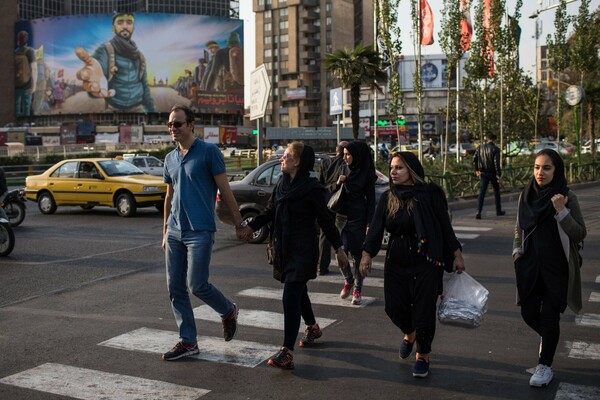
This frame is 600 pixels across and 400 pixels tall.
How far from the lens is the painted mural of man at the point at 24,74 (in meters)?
125

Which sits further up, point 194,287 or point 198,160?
point 198,160

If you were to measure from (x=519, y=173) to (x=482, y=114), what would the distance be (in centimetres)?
458

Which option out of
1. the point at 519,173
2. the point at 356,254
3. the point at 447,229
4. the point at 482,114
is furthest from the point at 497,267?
the point at 482,114

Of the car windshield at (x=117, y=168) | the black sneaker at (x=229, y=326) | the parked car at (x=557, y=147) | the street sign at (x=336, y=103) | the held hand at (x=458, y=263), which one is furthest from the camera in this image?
the parked car at (x=557, y=147)

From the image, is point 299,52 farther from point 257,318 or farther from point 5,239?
point 257,318

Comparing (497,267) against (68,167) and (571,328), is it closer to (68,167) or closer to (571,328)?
(571,328)

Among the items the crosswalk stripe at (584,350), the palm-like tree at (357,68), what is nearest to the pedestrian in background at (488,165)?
the crosswalk stripe at (584,350)

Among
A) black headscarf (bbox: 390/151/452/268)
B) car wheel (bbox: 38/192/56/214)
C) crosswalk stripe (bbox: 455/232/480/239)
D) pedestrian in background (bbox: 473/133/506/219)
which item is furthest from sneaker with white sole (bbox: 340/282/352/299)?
car wheel (bbox: 38/192/56/214)

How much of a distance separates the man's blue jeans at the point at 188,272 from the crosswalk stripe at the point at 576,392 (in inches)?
103

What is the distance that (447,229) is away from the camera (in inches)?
223

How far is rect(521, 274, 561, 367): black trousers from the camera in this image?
5.43 metres

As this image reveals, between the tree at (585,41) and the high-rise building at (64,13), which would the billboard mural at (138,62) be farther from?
the tree at (585,41)

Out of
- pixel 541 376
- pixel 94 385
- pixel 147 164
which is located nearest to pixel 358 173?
pixel 541 376

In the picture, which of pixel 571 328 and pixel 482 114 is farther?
pixel 482 114
